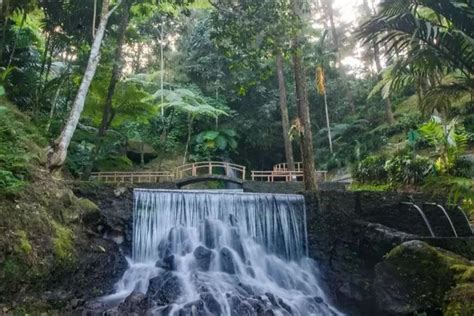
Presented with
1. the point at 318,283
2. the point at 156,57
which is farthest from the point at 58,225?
the point at 156,57

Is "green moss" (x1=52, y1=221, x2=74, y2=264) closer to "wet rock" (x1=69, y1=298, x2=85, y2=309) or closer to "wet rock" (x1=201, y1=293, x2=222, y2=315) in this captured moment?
"wet rock" (x1=69, y1=298, x2=85, y2=309)

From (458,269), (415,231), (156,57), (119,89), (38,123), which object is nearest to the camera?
(458,269)

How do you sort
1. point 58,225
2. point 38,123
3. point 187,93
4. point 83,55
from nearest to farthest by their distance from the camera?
point 58,225 < point 38,123 < point 83,55 < point 187,93

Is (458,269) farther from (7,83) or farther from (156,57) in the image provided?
(156,57)

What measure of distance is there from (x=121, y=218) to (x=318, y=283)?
15.8ft

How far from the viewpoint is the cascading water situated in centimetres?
694

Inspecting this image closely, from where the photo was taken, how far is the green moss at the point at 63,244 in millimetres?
6316

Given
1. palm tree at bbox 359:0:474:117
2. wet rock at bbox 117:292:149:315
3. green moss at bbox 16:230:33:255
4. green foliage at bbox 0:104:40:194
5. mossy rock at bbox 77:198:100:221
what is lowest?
wet rock at bbox 117:292:149:315

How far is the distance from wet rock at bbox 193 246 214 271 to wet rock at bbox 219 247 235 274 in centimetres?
26

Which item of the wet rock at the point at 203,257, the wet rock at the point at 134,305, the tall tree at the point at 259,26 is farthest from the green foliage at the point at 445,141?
the wet rock at the point at 134,305

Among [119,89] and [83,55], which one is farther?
[119,89]

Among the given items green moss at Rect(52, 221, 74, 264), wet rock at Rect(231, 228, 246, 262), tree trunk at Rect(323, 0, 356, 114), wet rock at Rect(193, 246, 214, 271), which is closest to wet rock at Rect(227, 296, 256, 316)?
wet rock at Rect(193, 246, 214, 271)

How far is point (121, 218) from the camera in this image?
8883 mm

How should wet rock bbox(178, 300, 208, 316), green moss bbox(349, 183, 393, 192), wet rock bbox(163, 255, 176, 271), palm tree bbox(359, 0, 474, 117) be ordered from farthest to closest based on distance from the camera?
1. green moss bbox(349, 183, 393, 192)
2. wet rock bbox(163, 255, 176, 271)
3. wet rock bbox(178, 300, 208, 316)
4. palm tree bbox(359, 0, 474, 117)
